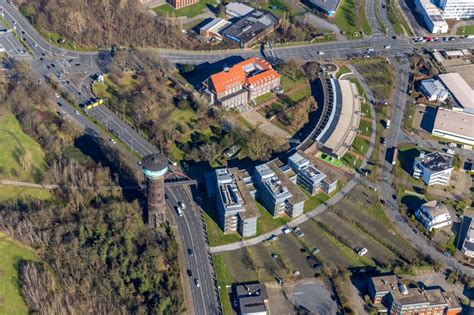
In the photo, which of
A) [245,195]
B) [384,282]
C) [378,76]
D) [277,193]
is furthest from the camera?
[378,76]

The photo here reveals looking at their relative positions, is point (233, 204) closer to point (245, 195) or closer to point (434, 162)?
point (245, 195)

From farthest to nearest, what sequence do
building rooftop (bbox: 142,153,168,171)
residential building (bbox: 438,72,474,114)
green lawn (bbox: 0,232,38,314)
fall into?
residential building (bbox: 438,72,474,114) → building rooftop (bbox: 142,153,168,171) → green lawn (bbox: 0,232,38,314)

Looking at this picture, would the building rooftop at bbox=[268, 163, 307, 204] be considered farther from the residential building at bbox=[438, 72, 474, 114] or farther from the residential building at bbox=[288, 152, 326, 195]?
the residential building at bbox=[438, 72, 474, 114]

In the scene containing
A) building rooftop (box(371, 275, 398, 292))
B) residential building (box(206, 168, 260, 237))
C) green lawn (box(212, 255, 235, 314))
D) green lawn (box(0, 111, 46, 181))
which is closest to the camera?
green lawn (box(212, 255, 235, 314))

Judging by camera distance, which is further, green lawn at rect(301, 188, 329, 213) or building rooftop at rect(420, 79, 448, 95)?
building rooftop at rect(420, 79, 448, 95)

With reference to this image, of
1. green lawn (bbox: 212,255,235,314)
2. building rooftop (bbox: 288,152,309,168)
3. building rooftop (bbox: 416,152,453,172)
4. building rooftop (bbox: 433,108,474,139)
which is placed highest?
building rooftop (bbox: 433,108,474,139)

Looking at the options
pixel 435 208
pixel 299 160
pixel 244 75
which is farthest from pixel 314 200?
pixel 244 75

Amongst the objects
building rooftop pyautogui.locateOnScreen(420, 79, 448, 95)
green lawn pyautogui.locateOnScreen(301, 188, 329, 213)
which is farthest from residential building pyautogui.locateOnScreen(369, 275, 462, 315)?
building rooftop pyautogui.locateOnScreen(420, 79, 448, 95)

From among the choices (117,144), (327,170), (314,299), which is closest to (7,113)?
(117,144)

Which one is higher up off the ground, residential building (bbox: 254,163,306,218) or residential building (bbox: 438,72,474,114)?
residential building (bbox: 438,72,474,114)
